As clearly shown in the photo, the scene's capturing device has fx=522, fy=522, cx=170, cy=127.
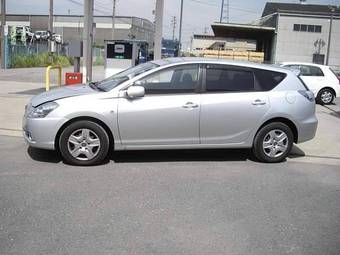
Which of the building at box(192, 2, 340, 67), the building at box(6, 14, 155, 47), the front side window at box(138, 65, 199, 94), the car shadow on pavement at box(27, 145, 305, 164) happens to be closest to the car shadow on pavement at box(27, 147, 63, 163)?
the car shadow on pavement at box(27, 145, 305, 164)

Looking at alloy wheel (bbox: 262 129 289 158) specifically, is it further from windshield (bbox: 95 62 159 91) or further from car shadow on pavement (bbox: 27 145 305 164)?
windshield (bbox: 95 62 159 91)

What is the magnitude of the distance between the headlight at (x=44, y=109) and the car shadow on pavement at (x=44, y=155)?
28.0 inches

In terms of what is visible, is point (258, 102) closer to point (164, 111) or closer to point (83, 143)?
point (164, 111)

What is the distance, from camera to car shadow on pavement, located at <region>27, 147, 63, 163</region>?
754cm

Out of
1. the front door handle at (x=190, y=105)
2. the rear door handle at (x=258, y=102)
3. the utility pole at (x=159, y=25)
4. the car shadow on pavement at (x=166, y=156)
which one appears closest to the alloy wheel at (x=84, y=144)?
the car shadow on pavement at (x=166, y=156)

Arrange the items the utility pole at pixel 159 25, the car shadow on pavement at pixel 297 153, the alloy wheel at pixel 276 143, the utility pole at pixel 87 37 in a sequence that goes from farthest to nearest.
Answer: the utility pole at pixel 87 37 → the utility pole at pixel 159 25 → the car shadow on pavement at pixel 297 153 → the alloy wheel at pixel 276 143

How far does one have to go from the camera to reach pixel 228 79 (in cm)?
786

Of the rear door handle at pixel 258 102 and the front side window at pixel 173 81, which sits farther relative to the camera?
the rear door handle at pixel 258 102

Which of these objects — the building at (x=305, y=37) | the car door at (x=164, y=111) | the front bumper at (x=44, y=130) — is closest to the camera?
the front bumper at (x=44, y=130)

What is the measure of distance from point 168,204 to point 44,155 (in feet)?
9.36

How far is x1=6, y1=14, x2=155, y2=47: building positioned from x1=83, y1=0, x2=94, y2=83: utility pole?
8728 centimetres

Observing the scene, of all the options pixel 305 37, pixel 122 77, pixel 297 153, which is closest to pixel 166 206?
pixel 122 77

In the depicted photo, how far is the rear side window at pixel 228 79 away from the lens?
25.5ft

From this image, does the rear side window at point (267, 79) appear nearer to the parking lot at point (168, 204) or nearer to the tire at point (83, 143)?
the parking lot at point (168, 204)
